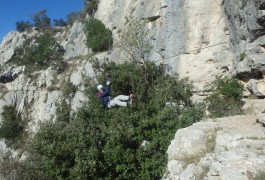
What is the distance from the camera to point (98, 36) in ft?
103

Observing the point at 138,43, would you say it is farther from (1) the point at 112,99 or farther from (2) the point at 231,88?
(1) the point at 112,99

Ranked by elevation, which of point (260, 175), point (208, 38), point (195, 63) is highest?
point (208, 38)

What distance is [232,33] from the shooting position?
19844 mm

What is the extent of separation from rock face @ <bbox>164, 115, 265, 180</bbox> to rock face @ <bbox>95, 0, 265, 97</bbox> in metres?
5.53

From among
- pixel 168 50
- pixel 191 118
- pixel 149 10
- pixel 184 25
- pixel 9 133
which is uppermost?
pixel 149 10

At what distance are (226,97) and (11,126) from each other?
2438cm

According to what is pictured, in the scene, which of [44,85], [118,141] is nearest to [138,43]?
[118,141]

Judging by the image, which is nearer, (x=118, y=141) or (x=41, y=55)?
(x=118, y=141)

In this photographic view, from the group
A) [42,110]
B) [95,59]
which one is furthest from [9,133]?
[95,59]

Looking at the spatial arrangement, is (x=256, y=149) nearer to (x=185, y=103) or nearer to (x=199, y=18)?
(x=185, y=103)

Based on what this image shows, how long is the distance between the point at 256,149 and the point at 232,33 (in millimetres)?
12001

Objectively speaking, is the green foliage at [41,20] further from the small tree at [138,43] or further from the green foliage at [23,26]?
the small tree at [138,43]

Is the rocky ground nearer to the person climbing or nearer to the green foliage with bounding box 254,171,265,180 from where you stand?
the green foliage with bounding box 254,171,265,180

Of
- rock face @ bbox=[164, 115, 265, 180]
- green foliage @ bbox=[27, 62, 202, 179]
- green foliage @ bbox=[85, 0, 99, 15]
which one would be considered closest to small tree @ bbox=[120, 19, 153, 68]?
green foliage @ bbox=[27, 62, 202, 179]
